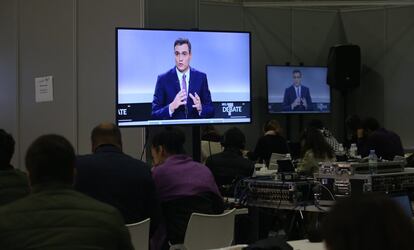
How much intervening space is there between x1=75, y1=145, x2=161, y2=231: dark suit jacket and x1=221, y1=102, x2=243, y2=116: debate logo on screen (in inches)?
50.0

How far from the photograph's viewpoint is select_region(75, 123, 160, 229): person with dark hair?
363 centimetres

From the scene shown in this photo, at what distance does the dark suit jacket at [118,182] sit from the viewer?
3625 millimetres

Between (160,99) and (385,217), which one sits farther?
(160,99)

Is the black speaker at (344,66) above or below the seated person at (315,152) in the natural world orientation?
above

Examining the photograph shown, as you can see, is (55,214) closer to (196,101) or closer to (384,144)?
(196,101)

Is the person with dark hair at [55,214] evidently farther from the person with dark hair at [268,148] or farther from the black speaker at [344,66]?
the black speaker at [344,66]

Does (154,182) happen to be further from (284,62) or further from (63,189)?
(284,62)

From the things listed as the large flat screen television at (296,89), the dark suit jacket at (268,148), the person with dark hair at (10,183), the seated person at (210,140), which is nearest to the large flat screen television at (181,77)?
the person with dark hair at (10,183)

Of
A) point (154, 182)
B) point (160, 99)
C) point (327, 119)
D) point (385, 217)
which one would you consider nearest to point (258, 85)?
point (327, 119)

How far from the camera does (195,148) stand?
17.3 ft

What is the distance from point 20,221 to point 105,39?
3.54m

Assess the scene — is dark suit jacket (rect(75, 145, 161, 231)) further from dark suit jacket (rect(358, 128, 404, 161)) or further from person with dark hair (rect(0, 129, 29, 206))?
dark suit jacket (rect(358, 128, 404, 161))

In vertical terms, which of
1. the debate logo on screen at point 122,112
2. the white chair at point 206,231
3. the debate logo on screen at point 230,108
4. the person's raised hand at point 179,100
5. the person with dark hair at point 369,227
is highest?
the person's raised hand at point 179,100

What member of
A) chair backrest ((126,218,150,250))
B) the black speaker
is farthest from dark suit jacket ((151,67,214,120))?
the black speaker
